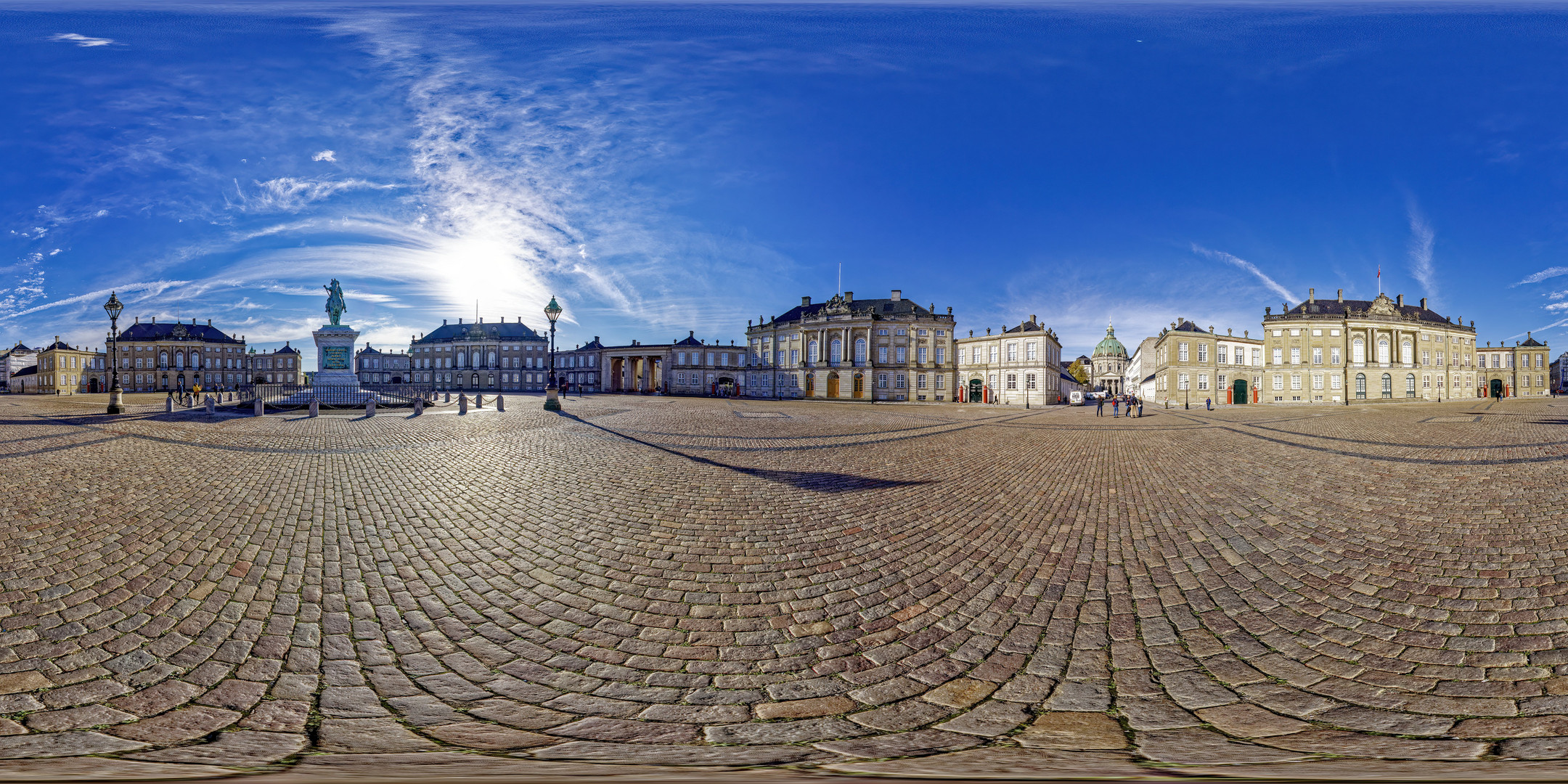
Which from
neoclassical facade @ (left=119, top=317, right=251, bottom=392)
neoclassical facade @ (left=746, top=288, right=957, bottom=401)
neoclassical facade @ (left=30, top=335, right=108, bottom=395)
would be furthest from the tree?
neoclassical facade @ (left=30, top=335, right=108, bottom=395)

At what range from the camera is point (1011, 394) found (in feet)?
185

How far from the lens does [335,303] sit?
3519 centimetres

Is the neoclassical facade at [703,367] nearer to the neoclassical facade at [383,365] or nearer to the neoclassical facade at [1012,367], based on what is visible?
the neoclassical facade at [1012,367]

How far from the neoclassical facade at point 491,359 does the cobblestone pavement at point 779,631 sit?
9264cm

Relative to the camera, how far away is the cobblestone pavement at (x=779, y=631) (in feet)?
8.43

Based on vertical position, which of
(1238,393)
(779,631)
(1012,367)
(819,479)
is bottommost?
(779,631)

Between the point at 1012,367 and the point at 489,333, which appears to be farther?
the point at 489,333

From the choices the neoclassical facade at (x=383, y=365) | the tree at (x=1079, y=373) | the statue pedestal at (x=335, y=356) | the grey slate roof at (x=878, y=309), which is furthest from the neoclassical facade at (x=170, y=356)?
the tree at (x=1079, y=373)

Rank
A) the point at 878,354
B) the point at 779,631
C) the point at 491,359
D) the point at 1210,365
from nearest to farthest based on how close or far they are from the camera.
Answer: the point at 779,631, the point at 1210,365, the point at 878,354, the point at 491,359

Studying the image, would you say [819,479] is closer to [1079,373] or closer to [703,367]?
[703,367]

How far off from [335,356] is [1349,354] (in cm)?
8407

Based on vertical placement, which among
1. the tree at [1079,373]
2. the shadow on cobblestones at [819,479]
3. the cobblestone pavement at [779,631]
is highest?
the tree at [1079,373]

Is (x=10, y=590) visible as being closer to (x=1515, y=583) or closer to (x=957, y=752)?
(x=957, y=752)

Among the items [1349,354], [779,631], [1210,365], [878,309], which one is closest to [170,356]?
[878,309]
